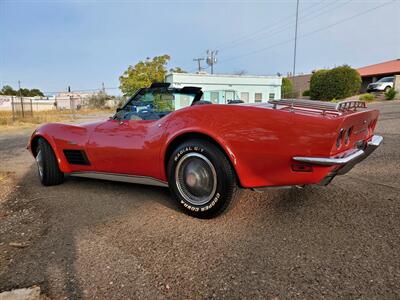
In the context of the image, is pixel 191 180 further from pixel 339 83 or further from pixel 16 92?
pixel 16 92

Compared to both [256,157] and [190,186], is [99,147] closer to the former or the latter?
[190,186]

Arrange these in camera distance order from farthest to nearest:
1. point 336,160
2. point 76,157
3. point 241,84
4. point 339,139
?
1. point 241,84
2. point 76,157
3. point 339,139
4. point 336,160

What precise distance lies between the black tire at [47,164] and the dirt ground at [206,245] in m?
0.31

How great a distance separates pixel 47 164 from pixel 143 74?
3033 centimetres

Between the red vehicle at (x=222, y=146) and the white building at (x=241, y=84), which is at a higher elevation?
the white building at (x=241, y=84)

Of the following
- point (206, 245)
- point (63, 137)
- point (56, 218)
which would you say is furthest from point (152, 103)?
point (206, 245)

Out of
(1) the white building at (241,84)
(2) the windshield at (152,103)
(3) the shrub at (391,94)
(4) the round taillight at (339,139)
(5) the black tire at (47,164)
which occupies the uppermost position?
(1) the white building at (241,84)

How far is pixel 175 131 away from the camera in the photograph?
9.93 ft

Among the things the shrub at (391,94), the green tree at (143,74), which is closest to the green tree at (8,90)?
the green tree at (143,74)

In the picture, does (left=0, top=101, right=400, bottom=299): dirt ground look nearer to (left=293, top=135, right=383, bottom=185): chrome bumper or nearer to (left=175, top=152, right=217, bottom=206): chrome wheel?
(left=175, top=152, right=217, bottom=206): chrome wheel

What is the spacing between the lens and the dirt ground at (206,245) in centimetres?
195

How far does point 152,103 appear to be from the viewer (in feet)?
13.0

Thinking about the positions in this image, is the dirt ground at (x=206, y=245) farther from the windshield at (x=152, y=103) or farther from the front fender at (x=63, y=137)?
the windshield at (x=152, y=103)

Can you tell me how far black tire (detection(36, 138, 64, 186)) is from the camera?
4180 mm
